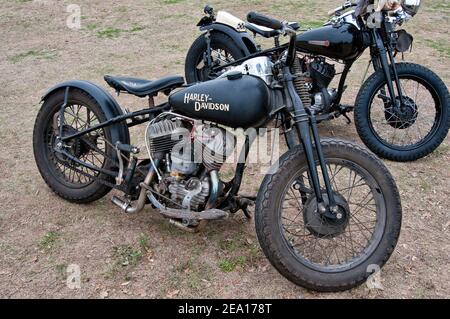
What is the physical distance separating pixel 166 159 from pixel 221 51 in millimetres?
2379

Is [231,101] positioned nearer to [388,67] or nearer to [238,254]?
[238,254]

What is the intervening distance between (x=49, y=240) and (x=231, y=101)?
5.50ft

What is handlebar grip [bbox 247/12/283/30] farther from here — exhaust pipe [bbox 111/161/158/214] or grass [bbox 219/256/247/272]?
grass [bbox 219/256/247/272]

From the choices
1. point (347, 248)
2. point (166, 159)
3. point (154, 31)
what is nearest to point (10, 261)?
point (166, 159)

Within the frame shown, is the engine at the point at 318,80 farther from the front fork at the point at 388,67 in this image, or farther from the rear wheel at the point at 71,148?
the rear wheel at the point at 71,148

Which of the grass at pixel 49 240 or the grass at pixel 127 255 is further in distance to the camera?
the grass at pixel 49 240

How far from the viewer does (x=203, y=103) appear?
2.77 m

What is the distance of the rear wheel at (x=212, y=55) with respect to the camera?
193 inches

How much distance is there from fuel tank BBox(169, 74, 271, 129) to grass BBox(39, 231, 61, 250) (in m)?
1.38

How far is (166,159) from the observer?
3.09 meters

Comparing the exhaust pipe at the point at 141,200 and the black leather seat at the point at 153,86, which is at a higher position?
the black leather seat at the point at 153,86

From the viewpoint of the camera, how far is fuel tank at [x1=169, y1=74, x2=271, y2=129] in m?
2.68

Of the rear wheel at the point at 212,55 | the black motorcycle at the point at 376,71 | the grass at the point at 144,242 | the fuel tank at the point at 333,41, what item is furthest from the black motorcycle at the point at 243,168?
the rear wheel at the point at 212,55

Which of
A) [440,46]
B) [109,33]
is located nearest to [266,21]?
[440,46]
